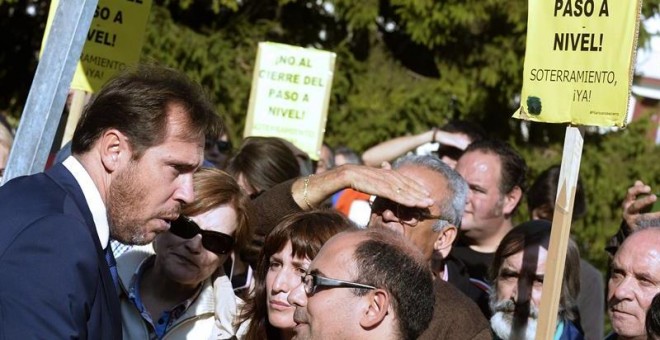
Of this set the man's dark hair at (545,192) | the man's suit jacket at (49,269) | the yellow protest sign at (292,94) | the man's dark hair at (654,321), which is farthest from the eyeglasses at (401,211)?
the yellow protest sign at (292,94)

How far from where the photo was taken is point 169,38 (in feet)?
41.4

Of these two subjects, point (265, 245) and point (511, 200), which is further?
point (511, 200)

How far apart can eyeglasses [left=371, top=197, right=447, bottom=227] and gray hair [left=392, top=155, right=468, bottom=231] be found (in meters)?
0.12

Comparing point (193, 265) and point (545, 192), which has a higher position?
point (545, 192)

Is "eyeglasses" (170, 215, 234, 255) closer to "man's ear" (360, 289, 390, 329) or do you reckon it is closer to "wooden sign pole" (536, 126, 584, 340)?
"wooden sign pole" (536, 126, 584, 340)

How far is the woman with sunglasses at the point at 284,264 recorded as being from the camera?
4410mm

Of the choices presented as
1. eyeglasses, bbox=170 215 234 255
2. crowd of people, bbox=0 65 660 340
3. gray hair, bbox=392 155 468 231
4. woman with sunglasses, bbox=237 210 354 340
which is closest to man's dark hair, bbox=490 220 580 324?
crowd of people, bbox=0 65 660 340

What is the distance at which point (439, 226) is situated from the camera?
4863 mm

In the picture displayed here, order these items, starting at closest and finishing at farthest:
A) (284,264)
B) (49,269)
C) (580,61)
Answer: 1. (49,269)
2. (284,264)
3. (580,61)

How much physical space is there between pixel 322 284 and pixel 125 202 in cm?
60

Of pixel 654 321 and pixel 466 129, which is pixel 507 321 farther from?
pixel 466 129

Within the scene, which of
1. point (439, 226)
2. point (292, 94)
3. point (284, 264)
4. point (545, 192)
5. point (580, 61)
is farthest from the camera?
point (292, 94)

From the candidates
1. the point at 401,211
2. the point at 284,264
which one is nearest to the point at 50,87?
the point at 284,264

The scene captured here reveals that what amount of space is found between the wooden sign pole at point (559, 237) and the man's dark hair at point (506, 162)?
195 cm
